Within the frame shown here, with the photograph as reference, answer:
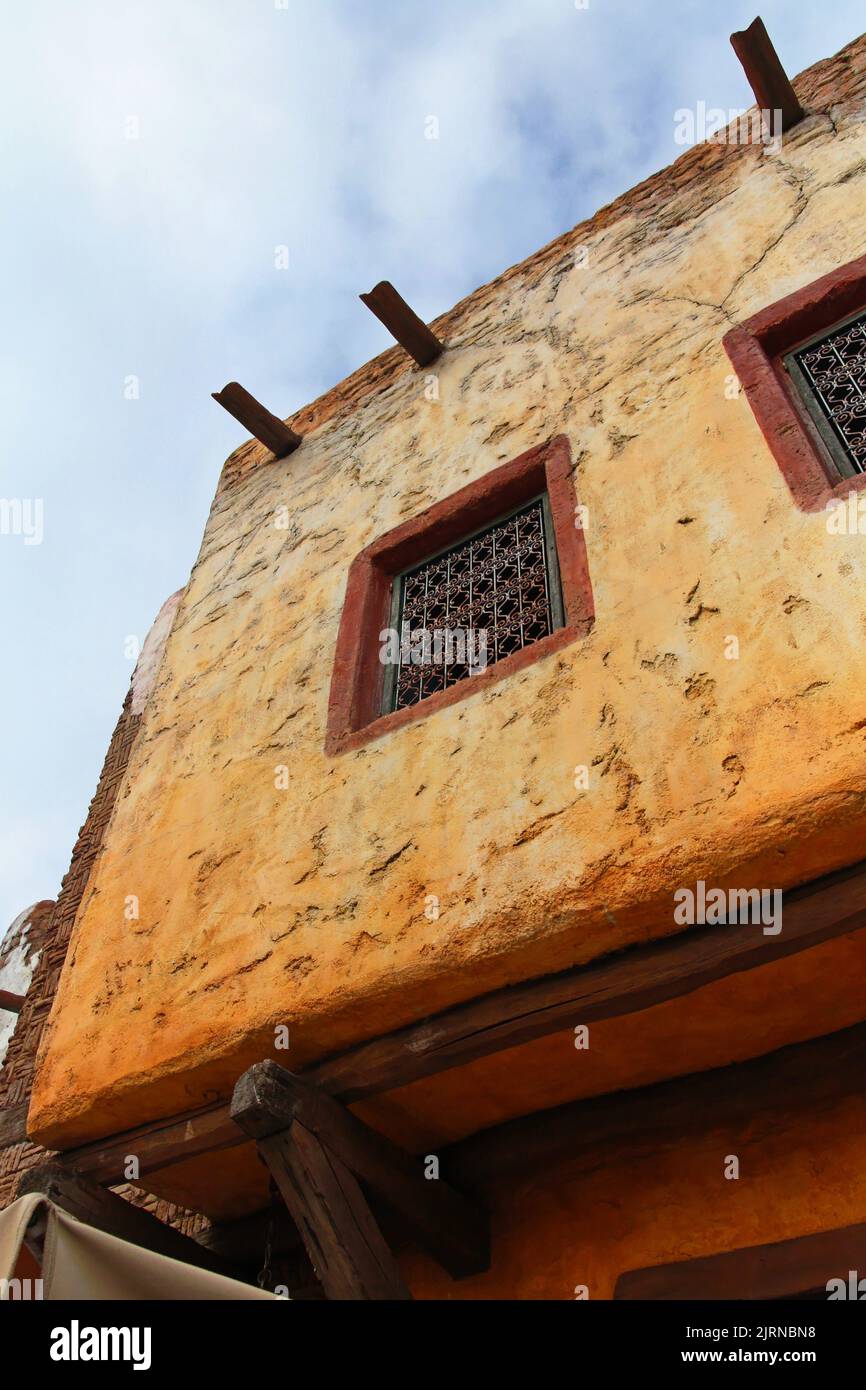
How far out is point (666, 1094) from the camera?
10.7 ft

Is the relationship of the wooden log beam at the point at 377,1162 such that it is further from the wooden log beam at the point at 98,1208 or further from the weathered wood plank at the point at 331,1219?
the wooden log beam at the point at 98,1208

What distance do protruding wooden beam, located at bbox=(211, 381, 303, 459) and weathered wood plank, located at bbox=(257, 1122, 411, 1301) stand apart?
4.22 meters

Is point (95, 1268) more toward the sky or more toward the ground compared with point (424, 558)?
more toward the ground

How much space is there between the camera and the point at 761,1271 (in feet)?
9.62

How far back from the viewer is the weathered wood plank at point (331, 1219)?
2877 mm

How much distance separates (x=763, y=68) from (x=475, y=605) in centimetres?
269

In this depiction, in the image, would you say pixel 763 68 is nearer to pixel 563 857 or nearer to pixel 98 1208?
pixel 563 857

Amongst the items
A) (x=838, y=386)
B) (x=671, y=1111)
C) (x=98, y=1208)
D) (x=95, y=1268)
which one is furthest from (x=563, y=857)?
(x=838, y=386)

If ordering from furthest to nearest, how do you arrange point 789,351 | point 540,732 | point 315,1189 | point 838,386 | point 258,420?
point 258,420 → point 789,351 → point 838,386 → point 540,732 → point 315,1189

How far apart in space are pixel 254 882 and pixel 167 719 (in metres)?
1.41

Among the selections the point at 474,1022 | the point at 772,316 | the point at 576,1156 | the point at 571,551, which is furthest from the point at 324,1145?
the point at 772,316

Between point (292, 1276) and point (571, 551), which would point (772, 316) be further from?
point (292, 1276)

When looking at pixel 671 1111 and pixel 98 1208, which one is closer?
pixel 671 1111

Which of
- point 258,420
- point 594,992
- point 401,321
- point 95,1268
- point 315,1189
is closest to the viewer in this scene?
point 95,1268
